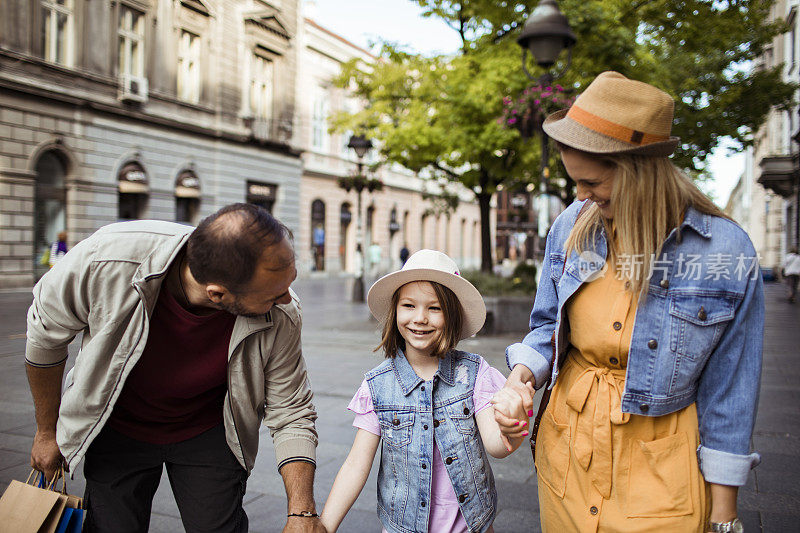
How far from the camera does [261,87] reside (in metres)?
28.9

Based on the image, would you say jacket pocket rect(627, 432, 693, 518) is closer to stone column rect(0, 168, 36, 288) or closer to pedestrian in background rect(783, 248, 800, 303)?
stone column rect(0, 168, 36, 288)

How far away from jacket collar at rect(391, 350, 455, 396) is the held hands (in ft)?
1.56

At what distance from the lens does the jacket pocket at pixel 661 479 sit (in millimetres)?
1849

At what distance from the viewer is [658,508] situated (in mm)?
1854

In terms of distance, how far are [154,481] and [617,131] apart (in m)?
2.06

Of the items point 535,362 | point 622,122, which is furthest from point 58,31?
point 622,122

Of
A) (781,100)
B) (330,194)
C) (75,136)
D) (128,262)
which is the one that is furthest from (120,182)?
(128,262)

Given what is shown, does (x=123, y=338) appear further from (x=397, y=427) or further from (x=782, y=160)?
(x=782, y=160)

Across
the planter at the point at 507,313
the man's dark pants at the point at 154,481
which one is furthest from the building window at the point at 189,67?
the man's dark pants at the point at 154,481

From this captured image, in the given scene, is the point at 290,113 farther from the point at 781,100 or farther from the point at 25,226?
the point at 781,100

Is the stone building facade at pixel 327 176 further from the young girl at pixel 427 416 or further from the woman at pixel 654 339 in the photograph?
the woman at pixel 654 339

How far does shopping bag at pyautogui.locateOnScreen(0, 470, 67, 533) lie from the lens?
211cm

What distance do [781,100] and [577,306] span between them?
18.4 meters

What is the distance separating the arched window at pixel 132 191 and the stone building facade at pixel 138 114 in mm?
37
